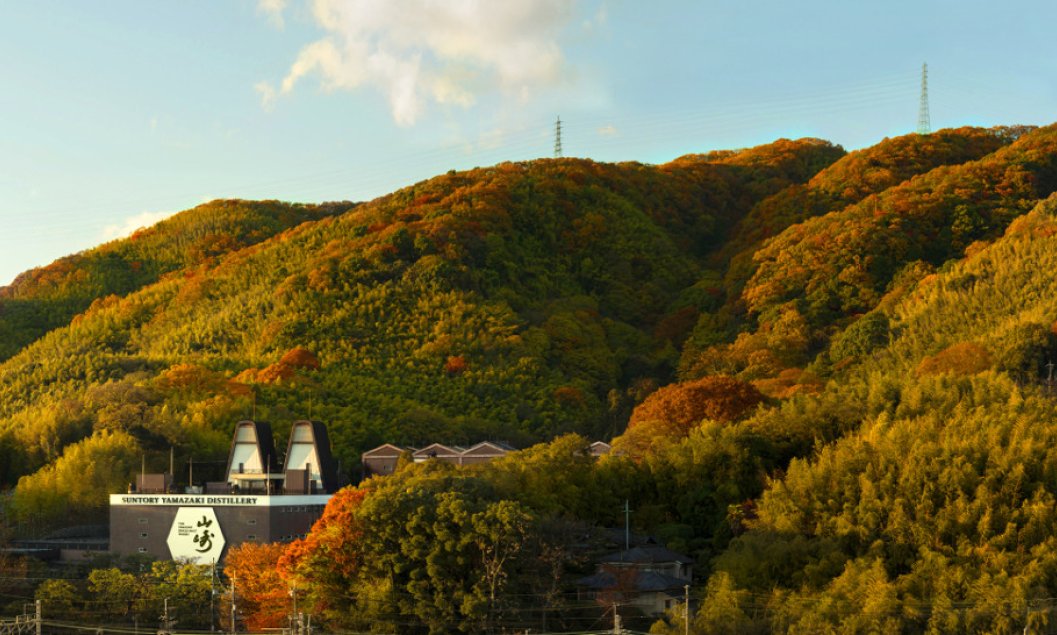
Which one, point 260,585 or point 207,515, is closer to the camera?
point 260,585

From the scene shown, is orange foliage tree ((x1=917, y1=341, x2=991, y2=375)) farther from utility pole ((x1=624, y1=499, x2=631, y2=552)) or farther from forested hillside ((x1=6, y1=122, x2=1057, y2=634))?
utility pole ((x1=624, y1=499, x2=631, y2=552))

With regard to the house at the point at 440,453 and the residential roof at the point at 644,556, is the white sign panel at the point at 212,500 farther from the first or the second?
the house at the point at 440,453

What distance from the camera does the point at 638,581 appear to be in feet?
148

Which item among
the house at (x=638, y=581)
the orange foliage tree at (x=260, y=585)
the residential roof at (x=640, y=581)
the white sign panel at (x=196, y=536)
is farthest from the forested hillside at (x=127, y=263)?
the residential roof at (x=640, y=581)

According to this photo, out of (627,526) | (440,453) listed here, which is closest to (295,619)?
(627,526)

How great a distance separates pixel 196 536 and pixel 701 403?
79.1 ft

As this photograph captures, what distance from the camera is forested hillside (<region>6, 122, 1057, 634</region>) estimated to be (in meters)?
43.2

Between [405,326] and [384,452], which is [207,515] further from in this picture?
[405,326]

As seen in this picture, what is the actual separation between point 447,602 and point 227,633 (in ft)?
28.8

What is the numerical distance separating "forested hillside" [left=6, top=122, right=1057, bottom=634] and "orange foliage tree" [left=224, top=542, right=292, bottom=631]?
203mm

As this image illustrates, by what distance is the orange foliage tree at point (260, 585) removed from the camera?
1809 inches

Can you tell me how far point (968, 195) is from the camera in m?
97.1

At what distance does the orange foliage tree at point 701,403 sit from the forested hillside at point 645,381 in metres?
0.19

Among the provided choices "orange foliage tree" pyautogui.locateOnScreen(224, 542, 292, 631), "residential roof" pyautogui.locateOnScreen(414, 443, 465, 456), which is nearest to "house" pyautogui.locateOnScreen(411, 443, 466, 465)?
"residential roof" pyautogui.locateOnScreen(414, 443, 465, 456)
